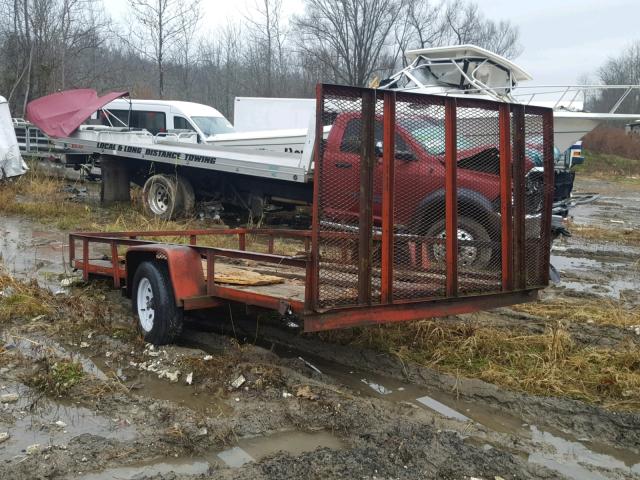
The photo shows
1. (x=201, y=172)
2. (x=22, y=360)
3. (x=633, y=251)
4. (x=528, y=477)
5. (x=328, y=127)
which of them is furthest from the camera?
(x=201, y=172)

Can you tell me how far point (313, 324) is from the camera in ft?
13.6

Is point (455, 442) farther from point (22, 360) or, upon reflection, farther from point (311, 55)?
point (311, 55)

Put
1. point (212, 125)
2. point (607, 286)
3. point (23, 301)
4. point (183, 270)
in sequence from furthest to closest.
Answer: point (212, 125)
point (607, 286)
point (23, 301)
point (183, 270)

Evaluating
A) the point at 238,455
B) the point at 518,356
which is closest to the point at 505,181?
the point at 518,356

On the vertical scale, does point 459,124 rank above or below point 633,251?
above

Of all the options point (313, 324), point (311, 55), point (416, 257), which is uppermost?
point (311, 55)

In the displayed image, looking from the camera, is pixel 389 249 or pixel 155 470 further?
pixel 389 249

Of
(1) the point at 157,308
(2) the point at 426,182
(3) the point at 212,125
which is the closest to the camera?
(2) the point at 426,182

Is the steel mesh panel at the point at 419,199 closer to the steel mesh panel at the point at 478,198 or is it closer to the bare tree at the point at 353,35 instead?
the steel mesh panel at the point at 478,198

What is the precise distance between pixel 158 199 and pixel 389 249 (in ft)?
31.6

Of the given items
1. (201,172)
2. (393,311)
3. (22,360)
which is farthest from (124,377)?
(201,172)

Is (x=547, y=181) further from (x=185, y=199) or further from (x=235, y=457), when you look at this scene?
(x=185, y=199)

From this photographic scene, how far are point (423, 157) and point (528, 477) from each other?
2253 millimetres

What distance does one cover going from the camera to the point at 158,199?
13.1m
